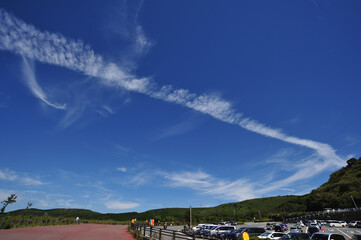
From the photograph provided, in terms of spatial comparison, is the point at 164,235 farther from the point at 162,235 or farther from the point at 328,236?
the point at 328,236

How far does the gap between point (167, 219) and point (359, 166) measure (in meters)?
132

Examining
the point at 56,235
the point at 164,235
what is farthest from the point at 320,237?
the point at 56,235

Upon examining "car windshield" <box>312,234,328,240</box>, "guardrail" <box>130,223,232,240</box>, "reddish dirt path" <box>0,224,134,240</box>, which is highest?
"reddish dirt path" <box>0,224,134,240</box>

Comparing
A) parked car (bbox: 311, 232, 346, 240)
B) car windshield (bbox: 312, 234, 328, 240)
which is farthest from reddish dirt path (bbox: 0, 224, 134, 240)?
parked car (bbox: 311, 232, 346, 240)

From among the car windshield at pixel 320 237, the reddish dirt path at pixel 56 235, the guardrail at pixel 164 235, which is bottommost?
the car windshield at pixel 320 237

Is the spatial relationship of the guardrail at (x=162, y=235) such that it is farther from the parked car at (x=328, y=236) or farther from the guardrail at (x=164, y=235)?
the parked car at (x=328, y=236)

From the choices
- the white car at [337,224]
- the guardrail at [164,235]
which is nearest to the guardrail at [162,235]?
the guardrail at [164,235]

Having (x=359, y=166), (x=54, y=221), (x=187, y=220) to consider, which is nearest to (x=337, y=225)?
(x=187, y=220)

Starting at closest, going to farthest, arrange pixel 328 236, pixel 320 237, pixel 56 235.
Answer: pixel 328 236 < pixel 320 237 < pixel 56 235

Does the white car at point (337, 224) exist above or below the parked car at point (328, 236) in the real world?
above

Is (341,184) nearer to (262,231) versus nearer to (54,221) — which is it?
(262,231)

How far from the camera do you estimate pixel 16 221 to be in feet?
102

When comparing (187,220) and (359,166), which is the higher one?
(359,166)

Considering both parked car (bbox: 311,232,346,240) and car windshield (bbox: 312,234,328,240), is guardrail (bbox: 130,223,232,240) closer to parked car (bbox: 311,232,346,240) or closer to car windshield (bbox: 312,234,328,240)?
car windshield (bbox: 312,234,328,240)
